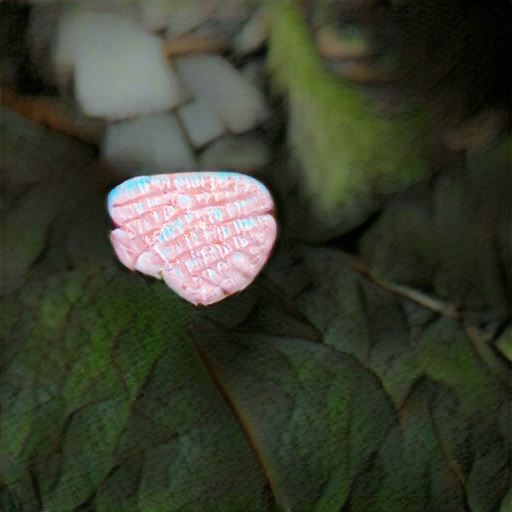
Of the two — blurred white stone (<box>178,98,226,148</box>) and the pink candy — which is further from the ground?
blurred white stone (<box>178,98,226,148</box>)

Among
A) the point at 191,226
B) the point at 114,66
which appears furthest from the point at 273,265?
the point at 114,66

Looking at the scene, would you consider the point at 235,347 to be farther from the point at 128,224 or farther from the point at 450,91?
the point at 450,91

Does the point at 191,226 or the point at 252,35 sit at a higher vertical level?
the point at 252,35

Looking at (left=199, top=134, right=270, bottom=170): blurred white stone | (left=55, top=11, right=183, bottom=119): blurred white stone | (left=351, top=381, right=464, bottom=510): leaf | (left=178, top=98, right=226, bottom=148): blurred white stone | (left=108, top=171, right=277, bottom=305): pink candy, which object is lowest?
(left=351, top=381, right=464, bottom=510): leaf

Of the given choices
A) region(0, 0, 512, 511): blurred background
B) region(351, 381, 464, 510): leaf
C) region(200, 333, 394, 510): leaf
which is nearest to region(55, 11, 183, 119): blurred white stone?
region(0, 0, 512, 511): blurred background

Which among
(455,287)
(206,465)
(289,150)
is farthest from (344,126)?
(206,465)

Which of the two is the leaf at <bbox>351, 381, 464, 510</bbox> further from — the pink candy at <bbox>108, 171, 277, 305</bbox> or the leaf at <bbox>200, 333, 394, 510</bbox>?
the pink candy at <bbox>108, 171, 277, 305</bbox>

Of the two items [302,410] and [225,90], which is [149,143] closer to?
[225,90]

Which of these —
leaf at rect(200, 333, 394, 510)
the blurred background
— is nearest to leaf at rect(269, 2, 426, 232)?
the blurred background
